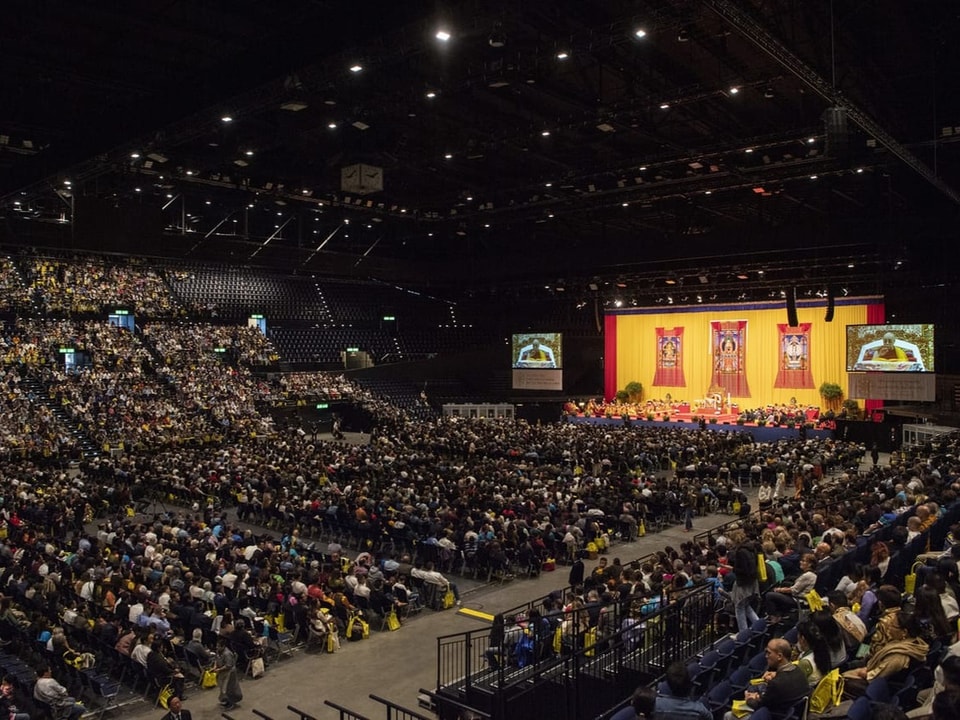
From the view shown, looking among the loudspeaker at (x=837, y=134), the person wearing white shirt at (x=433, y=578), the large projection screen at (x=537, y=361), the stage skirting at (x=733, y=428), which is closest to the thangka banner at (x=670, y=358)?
the stage skirting at (x=733, y=428)

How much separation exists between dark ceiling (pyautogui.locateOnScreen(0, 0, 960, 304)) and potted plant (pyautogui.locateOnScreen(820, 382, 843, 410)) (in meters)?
6.51

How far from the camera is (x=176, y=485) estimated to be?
21.6m

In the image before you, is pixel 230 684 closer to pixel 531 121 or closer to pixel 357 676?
pixel 357 676

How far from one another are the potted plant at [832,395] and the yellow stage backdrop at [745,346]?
0.48 meters

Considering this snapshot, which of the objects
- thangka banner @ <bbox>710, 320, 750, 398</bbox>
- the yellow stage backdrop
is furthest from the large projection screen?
thangka banner @ <bbox>710, 320, 750, 398</bbox>

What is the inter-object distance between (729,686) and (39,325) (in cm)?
3514

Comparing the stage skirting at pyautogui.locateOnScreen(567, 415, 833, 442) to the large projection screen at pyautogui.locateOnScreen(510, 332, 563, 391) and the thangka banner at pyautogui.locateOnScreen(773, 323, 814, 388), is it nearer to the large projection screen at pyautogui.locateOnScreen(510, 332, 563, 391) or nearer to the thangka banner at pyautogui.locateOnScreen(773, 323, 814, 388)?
the large projection screen at pyautogui.locateOnScreen(510, 332, 563, 391)

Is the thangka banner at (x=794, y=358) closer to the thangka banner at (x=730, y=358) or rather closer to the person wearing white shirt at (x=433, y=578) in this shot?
the thangka banner at (x=730, y=358)

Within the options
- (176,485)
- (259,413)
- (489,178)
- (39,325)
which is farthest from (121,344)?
(489,178)

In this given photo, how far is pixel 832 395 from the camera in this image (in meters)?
36.2

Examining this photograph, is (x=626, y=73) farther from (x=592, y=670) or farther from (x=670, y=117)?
(x=592, y=670)

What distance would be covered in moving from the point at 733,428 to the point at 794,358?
6.40 metres

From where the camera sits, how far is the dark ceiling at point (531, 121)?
13.2m

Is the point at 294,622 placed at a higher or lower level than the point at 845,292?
lower
